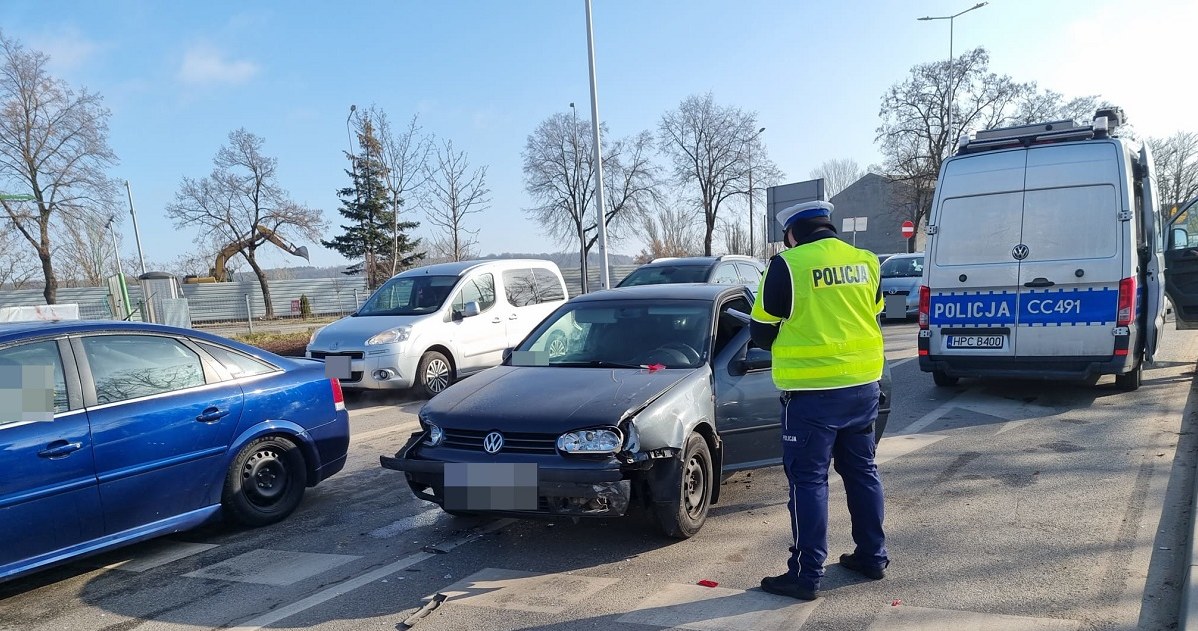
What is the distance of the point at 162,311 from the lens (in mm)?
19094

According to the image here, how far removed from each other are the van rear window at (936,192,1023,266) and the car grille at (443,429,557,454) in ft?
19.4

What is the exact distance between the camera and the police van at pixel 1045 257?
745 centimetres

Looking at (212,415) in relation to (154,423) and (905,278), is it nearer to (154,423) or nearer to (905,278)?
(154,423)

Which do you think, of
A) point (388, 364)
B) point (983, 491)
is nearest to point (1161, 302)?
point (983, 491)

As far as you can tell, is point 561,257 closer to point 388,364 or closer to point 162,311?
point 162,311

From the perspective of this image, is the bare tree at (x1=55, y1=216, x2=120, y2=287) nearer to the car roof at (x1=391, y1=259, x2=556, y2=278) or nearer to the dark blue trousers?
the car roof at (x1=391, y1=259, x2=556, y2=278)

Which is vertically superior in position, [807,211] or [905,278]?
[807,211]

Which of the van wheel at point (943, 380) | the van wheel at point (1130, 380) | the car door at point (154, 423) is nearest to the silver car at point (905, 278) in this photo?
the van wheel at point (943, 380)

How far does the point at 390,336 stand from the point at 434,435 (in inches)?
208

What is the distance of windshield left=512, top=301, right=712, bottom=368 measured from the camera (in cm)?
502

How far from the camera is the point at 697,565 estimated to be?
4.05 meters

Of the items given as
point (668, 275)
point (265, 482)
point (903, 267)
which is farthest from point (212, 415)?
point (903, 267)

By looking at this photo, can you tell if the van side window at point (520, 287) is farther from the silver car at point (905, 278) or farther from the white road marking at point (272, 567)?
the silver car at point (905, 278)

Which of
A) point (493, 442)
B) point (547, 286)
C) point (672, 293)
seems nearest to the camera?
point (493, 442)
